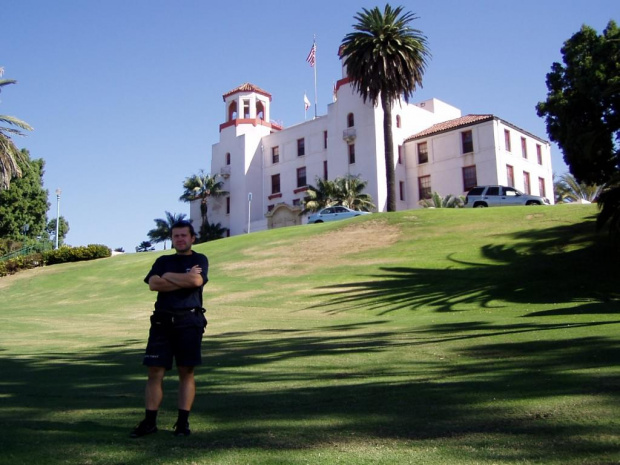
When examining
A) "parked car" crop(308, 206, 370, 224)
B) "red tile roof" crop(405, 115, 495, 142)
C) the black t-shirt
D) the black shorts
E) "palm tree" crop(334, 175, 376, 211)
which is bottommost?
the black shorts

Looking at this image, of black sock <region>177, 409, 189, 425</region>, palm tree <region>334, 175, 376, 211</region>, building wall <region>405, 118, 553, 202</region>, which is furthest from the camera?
palm tree <region>334, 175, 376, 211</region>

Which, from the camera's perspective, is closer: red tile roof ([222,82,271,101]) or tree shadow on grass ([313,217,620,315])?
tree shadow on grass ([313,217,620,315])

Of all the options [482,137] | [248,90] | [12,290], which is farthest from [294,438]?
[248,90]

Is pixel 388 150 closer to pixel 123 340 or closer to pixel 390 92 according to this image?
pixel 390 92

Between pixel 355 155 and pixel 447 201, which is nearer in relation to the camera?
pixel 447 201

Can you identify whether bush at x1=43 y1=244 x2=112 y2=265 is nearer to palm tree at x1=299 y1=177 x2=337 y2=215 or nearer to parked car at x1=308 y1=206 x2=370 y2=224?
parked car at x1=308 y1=206 x2=370 y2=224

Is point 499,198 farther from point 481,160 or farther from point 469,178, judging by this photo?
point 469,178

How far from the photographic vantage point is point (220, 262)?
3200 centimetres

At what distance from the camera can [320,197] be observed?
54594 mm

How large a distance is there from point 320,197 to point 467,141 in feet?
46.2

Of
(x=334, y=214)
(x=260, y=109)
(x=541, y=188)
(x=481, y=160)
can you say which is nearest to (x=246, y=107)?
(x=260, y=109)

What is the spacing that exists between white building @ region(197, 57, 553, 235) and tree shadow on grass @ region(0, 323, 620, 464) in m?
46.0

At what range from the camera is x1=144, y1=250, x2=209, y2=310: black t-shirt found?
4867mm

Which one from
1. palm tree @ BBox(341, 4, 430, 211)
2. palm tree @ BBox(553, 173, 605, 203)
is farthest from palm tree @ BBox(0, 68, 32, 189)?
palm tree @ BBox(553, 173, 605, 203)
